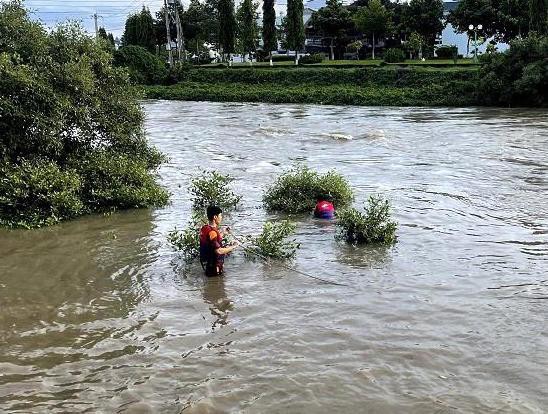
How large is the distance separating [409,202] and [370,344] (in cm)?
871

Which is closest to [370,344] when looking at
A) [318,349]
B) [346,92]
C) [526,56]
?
[318,349]

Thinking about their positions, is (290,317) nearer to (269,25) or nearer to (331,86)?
(331,86)

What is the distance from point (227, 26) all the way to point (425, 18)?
2199 cm

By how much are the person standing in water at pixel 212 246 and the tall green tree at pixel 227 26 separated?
6350cm

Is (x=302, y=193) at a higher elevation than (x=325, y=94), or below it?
below

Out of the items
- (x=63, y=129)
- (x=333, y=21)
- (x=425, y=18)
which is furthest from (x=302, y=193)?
(x=333, y=21)

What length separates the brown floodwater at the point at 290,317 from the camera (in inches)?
263

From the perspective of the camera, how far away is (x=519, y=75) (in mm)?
41938

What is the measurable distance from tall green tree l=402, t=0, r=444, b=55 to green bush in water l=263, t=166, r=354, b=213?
5479 cm

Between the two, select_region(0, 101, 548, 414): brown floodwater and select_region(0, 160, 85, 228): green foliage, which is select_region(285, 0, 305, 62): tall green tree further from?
select_region(0, 160, 85, 228): green foliage

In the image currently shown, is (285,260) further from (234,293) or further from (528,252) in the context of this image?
(528,252)

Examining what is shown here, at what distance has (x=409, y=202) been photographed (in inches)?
630

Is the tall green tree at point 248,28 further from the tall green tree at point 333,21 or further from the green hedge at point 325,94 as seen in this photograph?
the green hedge at point 325,94

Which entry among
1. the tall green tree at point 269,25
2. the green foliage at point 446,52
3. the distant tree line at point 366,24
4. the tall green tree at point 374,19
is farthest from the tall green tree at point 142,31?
the green foliage at point 446,52
